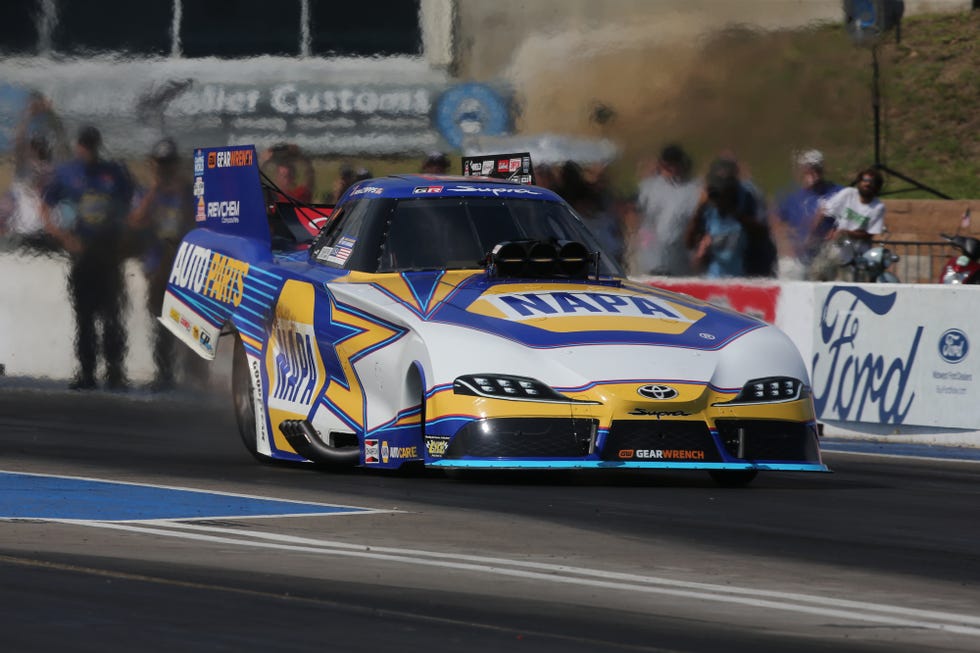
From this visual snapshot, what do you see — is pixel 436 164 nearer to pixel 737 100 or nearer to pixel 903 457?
pixel 737 100

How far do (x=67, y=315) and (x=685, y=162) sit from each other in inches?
227

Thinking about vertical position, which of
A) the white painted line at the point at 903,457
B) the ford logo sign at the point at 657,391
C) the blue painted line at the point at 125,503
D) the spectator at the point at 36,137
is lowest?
the white painted line at the point at 903,457

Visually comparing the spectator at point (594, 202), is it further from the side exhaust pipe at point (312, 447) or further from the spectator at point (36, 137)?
the side exhaust pipe at point (312, 447)

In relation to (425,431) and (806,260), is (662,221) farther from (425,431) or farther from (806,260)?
(425,431)

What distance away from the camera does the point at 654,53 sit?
2027 centimetres

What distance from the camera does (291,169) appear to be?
2009 cm

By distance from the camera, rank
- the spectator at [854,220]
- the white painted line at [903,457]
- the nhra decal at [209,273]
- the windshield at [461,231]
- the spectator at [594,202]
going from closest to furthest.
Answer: the windshield at [461,231] < the nhra decal at [209,273] < the white painted line at [903,457] < the spectator at [594,202] < the spectator at [854,220]

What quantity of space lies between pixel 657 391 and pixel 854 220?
9557 millimetres

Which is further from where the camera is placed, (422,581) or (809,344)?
(809,344)

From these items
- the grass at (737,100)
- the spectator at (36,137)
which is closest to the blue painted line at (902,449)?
the grass at (737,100)

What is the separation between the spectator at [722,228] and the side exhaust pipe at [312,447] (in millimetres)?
7534

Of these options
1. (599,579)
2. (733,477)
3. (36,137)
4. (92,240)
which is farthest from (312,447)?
(36,137)

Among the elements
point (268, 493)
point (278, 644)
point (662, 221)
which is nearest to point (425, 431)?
point (268, 493)

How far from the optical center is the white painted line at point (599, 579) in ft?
22.0
